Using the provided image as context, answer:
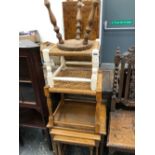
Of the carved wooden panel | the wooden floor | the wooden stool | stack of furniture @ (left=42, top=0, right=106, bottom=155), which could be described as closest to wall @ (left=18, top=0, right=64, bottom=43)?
the carved wooden panel

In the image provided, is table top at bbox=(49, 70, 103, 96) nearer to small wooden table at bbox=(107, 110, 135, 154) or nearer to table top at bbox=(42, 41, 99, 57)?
table top at bbox=(42, 41, 99, 57)

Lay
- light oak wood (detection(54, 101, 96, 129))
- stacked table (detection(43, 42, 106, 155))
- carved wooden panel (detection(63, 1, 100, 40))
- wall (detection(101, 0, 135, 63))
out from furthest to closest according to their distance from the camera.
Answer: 1. wall (detection(101, 0, 135, 63))
2. carved wooden panel (detection(63, 1, 100, 40))
3. light oak wood (detection(54, 101, 96, 129))
4. stacked table (detection(43, 42, 106, 155))

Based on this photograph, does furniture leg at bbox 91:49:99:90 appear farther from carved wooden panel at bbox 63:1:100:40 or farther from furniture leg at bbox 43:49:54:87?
carved wooden panel at bbox 63:1:100:40

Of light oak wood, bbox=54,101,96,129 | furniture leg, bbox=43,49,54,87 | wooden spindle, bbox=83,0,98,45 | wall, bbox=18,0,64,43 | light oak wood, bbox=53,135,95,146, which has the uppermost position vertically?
wall, bbox=18,0,64,43

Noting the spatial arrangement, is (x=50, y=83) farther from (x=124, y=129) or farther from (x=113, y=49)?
(x=113, y=49)

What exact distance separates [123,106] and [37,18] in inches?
44.6

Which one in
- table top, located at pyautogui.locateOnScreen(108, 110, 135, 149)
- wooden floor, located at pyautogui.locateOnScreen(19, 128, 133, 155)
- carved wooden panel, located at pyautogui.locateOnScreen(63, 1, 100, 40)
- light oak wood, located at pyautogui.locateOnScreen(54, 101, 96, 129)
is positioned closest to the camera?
table top, located at pyautogui.locateOnScreen(108, 110, 135, 149)

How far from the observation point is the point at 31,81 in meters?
1.19

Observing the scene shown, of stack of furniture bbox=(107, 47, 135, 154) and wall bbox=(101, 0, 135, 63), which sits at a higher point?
wall bbox=(101, 0, 135, 63)

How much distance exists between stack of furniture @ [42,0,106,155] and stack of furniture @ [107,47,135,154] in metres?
0.09

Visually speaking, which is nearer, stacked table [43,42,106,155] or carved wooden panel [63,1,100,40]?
stacked table [43,42,106,155]

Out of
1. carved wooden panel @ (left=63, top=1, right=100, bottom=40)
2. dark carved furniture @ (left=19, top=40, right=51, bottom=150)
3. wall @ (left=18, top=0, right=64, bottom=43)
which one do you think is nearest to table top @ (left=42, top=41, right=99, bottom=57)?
dark carved furniture @ (left=19, top=40, right=51, bottom=150)

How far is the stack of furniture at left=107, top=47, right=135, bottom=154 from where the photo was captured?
43.5 inches
